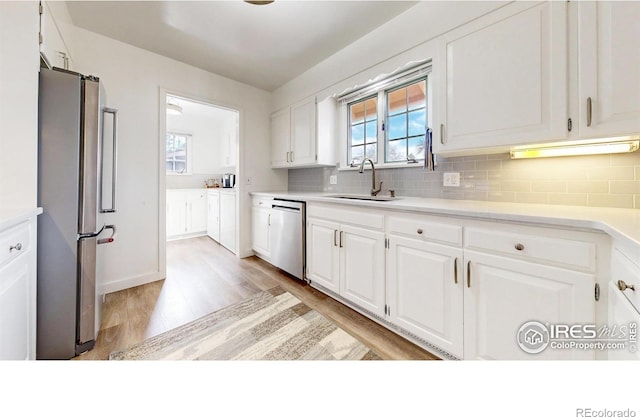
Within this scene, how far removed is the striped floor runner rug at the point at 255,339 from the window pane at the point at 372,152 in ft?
5.41

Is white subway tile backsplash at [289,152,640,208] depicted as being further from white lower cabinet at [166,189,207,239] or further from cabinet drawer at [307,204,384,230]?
white lower cabinet at [166,189,207,239]

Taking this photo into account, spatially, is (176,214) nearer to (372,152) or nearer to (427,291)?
(372,152)

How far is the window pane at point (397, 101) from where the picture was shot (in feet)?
7.53

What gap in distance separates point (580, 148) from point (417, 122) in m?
1.13

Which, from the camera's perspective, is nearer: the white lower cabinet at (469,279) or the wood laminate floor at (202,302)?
the white lower cabinet at (469,279)

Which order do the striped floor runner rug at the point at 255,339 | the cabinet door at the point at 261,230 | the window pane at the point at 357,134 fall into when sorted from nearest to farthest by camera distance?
the striped floor runner rug at the point at 255,339
the window pane at the point at 357,134
the cabinet door at the point at 261,230

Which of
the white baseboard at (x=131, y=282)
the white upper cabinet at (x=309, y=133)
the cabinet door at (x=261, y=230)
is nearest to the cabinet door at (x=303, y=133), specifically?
the white upper cabinet at (x=309, y=133)

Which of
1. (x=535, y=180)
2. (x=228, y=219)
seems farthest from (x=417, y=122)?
(x=228, y=219)

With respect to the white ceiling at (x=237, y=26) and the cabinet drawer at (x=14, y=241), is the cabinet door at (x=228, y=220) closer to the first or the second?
the white ceiling at (x=237, y=26)

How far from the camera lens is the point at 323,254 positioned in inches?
85.8

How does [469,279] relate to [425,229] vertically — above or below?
below
